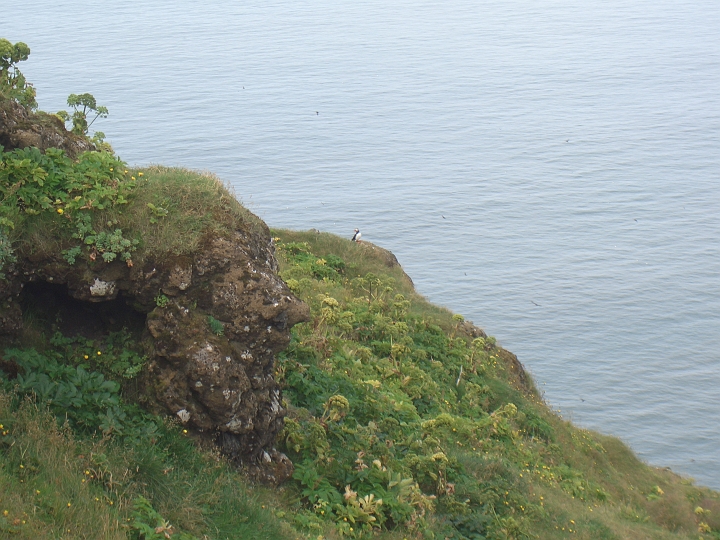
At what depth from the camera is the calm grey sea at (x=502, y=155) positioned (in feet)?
123

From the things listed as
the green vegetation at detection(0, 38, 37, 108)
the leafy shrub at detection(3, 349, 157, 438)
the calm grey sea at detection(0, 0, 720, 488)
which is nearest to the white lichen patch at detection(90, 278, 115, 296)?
the leafy shrub at detection(3, 349, 157, 438)

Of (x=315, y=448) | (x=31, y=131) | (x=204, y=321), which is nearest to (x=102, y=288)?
(x=204, y=321)

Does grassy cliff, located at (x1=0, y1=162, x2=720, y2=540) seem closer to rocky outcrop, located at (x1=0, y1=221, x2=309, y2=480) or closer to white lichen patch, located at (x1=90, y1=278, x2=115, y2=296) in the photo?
rocky outcrop, located at (x1=0, y1=221, x2=309, y2=480)

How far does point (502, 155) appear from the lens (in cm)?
6328

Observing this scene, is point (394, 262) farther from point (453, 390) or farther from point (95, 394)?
point (95, 394)

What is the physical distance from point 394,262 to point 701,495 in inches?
466

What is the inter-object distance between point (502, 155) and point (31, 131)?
55565 millimetres

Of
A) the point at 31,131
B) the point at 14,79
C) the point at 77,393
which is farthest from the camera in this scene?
the point at 14,79

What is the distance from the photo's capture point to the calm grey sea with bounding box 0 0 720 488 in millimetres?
37438

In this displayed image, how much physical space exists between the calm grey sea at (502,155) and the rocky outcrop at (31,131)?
3356mm

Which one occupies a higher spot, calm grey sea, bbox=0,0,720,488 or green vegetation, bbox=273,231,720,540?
calm grey sea, bbox=0,0,720,488

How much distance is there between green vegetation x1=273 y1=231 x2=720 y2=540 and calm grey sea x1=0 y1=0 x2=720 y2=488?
4.18 meters

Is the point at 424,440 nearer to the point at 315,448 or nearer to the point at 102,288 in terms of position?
the point at 315,448

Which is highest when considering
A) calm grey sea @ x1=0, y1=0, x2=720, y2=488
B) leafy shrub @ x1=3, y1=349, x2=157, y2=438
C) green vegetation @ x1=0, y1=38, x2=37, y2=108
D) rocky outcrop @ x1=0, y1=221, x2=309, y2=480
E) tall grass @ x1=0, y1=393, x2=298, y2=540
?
calm grey sea @ x1=0, y1=0, x2=720, y2=488
